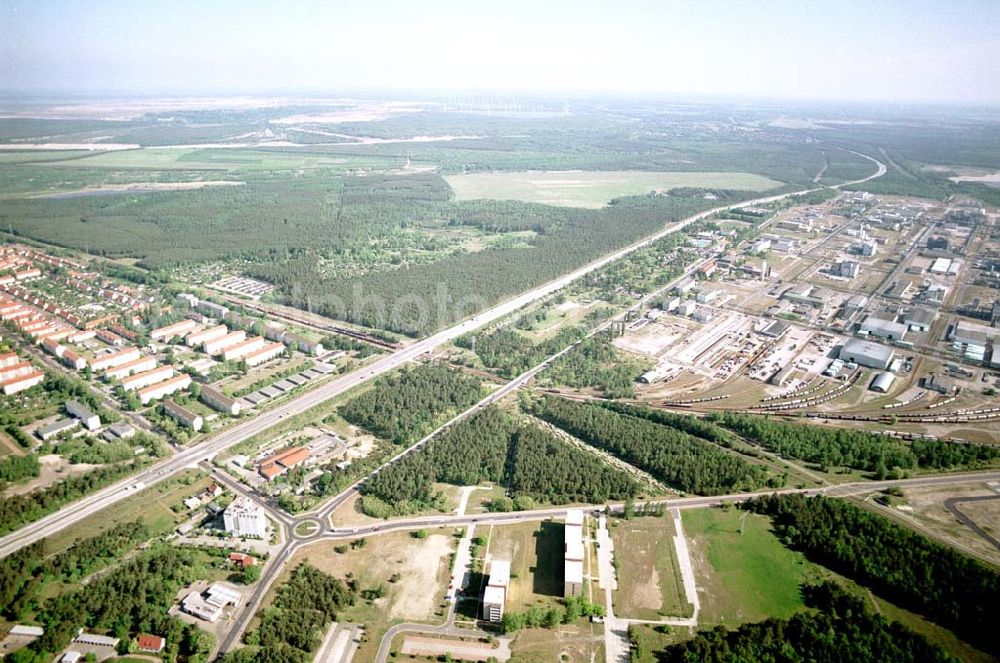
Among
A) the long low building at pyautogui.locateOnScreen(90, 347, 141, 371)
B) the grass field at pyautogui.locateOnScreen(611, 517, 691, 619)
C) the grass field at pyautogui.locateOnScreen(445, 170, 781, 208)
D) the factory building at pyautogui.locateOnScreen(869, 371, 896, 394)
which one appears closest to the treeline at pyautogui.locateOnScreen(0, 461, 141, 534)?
the long low building at pyautogui.locateOnScreen(90, 347, 141, 371)

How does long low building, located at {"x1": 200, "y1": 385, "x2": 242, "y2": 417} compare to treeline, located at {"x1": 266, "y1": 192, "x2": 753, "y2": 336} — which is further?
treeline, located at {"x1": 266, "y1": 192, "x2": 753, "y2": 336}

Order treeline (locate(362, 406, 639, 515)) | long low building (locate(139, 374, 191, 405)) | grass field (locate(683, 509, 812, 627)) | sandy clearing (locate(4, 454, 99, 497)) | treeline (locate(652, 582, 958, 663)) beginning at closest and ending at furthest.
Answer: treeline (locate(652, 582, 958, 663))
grass field (locate(683, 509, 812, 627))
sandy clearing (locate(4, 454, 99, 497))
treeline (locate(362, 406, 639, 515))
long low building (locate(139, 374, 191, 405))

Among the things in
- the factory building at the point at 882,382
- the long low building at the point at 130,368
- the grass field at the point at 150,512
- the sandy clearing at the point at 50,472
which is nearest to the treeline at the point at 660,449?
the factory building at the point at 882,382

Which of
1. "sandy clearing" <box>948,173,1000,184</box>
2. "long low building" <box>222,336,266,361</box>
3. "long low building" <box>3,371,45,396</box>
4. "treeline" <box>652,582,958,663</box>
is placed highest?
"sandy clearing" <box>948,173,1000,184</box>

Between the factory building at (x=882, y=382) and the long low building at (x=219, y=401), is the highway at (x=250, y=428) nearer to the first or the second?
the long low building at (x=219, y=401)

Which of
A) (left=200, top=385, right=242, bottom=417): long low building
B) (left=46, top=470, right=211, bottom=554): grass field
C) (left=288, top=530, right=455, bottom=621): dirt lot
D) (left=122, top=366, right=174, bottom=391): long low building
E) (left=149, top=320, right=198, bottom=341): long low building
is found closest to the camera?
(left=288, top=530, right=455, bottom=621): dirt lot

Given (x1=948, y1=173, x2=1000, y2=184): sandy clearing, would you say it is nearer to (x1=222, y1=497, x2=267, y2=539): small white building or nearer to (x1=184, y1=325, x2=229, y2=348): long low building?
(x1=184, y1=325, x2=229, y2=348): long low building

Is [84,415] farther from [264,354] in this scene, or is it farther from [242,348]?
[264,354]

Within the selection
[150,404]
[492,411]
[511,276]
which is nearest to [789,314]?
[511,276]
